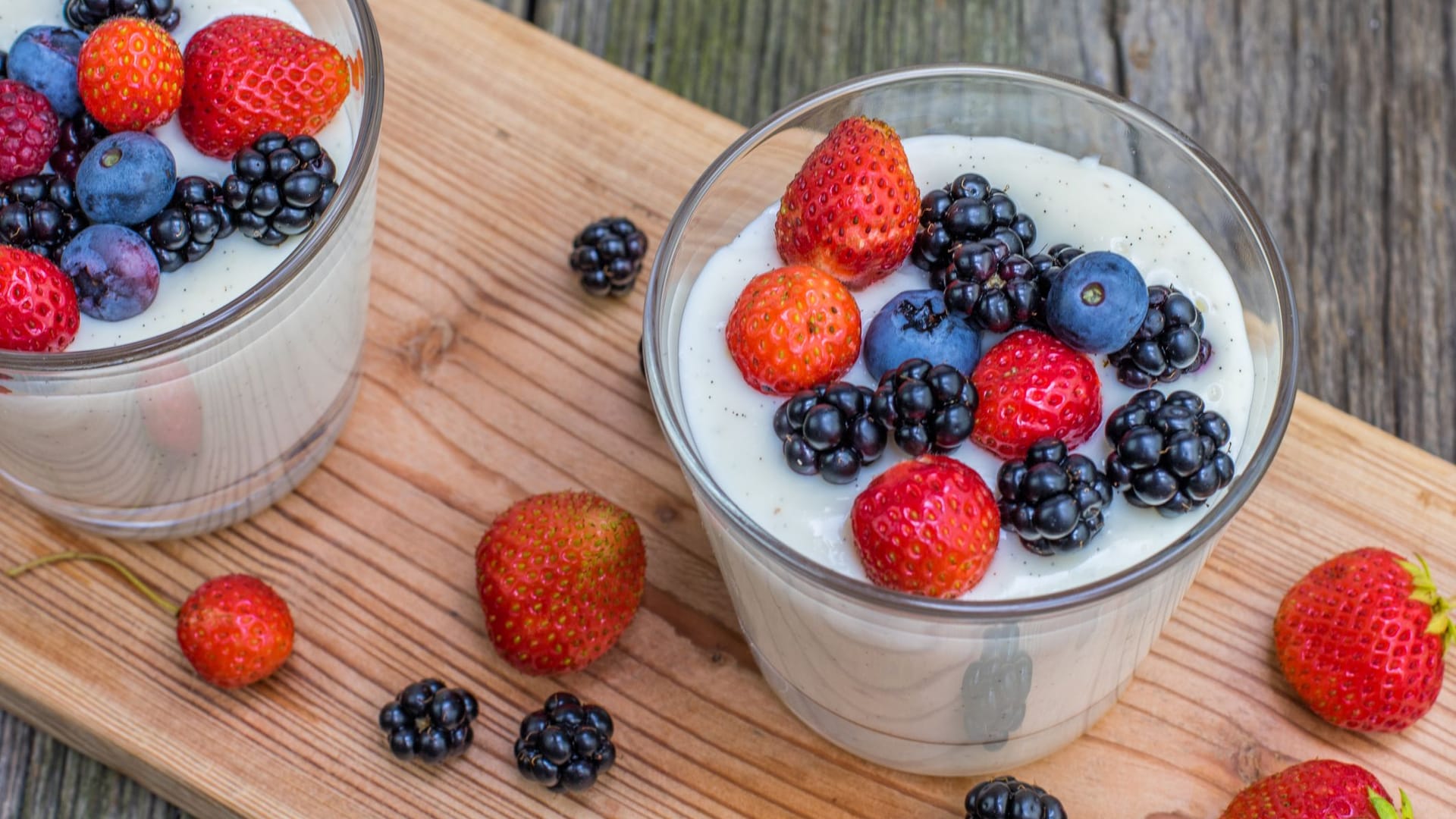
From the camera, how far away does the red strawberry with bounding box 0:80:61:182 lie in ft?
5.54

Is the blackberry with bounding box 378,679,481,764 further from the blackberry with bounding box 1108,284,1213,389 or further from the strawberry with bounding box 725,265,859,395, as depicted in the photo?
the blackberry with bounding box 1108,284,1213,389

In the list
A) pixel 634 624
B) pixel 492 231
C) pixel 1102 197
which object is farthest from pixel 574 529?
pixel 1102 197

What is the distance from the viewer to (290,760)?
186 centimetres

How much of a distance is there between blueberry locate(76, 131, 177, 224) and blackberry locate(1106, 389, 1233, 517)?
3.41 ft

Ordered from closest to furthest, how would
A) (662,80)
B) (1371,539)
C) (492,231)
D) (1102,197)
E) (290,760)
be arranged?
(1102,197) → (290,760) → (1371,539) → (492,231) → (662,80)

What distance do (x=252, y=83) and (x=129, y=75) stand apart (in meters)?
0.13

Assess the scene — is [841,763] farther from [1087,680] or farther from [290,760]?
[290,760]

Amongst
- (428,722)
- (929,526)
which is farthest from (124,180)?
(929,526)

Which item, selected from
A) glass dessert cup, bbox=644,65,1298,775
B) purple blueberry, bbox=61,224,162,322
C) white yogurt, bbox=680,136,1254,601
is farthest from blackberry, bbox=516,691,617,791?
purple blueberry, bbox=61,224,162,322

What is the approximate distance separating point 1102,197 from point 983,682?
1.86 feet

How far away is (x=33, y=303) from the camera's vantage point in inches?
62.8

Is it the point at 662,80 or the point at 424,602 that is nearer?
the point at 424,602

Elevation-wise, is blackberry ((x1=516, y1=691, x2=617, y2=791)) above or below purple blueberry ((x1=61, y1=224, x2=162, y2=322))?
below

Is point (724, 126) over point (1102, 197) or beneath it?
beneath
